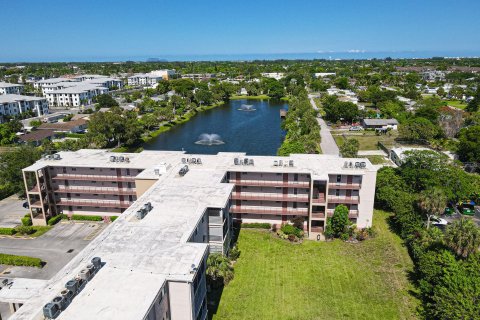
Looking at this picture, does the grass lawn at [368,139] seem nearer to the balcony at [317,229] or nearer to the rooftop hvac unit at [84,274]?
the balcony at [317,229]

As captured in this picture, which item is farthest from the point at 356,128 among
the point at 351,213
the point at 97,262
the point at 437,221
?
the point at 97,262

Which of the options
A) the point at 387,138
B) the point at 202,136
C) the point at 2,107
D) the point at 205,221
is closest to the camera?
the point at 205,221

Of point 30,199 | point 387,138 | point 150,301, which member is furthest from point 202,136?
point 150,301

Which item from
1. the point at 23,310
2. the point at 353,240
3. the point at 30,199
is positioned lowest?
the point at 353,240

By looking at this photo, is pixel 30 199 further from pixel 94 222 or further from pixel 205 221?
pixel 205 221

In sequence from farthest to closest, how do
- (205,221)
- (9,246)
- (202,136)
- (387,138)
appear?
(202,136)
(387,138)
(9,246)
(205,221)

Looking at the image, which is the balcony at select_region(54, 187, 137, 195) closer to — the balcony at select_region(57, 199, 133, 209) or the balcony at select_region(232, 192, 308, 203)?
the balcony at select_region(57, 199, 133, 209)
